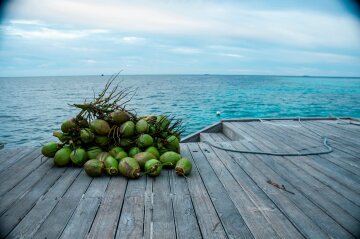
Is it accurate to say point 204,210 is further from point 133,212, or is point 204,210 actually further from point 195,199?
point 133,212

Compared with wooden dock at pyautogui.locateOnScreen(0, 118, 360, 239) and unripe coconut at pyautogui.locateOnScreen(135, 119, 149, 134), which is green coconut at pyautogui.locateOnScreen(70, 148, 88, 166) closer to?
wooden dock at pyautogui.locateOnScreen(0, 118, 360, 239)

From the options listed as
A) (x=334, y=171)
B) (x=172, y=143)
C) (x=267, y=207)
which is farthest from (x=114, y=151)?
(x=334, y=171)

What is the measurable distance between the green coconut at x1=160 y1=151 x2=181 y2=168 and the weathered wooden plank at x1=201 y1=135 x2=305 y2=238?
65 centimetres

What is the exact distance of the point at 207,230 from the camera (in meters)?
1.90

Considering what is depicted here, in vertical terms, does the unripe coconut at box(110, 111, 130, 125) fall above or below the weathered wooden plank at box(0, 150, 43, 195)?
above

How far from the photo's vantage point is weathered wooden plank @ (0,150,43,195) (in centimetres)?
265

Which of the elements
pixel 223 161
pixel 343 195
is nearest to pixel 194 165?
pixel 223 161

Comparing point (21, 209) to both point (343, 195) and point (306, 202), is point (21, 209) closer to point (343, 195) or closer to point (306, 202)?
point (306, 202)

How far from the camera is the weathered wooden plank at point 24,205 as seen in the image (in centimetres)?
194

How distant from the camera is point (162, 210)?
7.12 ft

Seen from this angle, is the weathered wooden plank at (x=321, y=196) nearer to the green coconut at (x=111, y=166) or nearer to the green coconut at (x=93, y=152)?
the green coconut at (x=111, y=166)

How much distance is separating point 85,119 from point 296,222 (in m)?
2.40

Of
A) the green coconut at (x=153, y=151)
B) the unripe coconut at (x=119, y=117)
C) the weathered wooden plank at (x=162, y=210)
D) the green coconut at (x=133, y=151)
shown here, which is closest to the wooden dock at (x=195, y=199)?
the weathered wooden plank at (x=162, y=210)

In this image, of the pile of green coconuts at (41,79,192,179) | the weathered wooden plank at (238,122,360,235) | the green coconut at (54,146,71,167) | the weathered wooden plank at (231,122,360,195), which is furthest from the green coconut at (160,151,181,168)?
the weathered wooden plank at (231,122,360,195)
